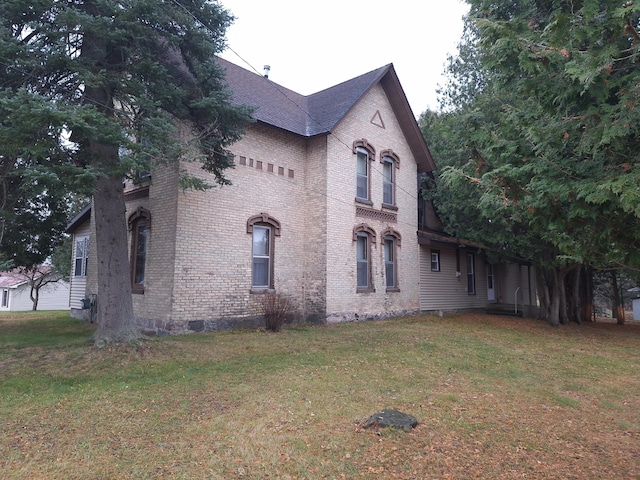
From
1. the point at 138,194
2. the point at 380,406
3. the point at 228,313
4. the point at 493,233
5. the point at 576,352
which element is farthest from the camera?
the point at 493,233

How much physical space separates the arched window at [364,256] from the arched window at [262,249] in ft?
11.2

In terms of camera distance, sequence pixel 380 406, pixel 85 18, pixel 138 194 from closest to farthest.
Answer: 1. pixel 380 406
2. pixel 85 18
3. pixel 138 194

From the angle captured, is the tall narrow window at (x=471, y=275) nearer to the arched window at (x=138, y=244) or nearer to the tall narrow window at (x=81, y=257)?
the arched window at (x=138, y=244)

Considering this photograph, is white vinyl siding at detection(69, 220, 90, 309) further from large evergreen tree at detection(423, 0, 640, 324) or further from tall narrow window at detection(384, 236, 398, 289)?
large evergreen tree at detection(423, 0, 640, 324)

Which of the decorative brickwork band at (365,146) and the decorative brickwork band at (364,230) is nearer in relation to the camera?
the decorative brickwork band at (364,230)

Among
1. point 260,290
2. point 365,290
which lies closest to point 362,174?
point 365,290

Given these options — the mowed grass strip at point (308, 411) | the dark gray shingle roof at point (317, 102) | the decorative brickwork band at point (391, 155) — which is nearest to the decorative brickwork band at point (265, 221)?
the dark gray shingle roof at point (317, 102)

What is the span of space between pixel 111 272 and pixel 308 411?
5280mm

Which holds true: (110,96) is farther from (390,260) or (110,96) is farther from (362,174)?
(390,260)

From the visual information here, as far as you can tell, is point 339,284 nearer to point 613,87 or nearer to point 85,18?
point 85,18

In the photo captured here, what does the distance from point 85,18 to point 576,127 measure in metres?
7.39

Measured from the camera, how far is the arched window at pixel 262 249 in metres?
13.4

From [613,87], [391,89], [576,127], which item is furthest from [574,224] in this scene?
[391,89]

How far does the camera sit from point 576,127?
4203 mm
